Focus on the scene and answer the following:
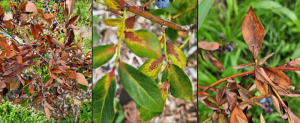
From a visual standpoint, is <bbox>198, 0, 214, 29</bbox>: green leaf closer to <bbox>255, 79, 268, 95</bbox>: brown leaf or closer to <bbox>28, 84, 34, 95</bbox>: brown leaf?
<bbox>255, 79, 268, 95</bbox>: brown leaf

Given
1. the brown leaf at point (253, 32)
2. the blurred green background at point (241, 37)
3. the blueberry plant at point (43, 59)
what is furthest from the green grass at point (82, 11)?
the blurred green background at point (241, 37)

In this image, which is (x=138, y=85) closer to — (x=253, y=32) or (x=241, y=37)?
(x=253, y=32)

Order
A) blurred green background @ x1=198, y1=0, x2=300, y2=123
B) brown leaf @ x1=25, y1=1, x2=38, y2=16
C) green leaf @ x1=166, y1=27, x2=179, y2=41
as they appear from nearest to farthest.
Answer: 1. brown leaf @ x1=25, y1=1, x2=38, y2=16
2. green leaf @ x1=166, y1=27, x2=179, y2=41
3. blurred green background @ x1=198, y1=0, x2=300, y2=123

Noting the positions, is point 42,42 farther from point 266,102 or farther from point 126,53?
point 266,102

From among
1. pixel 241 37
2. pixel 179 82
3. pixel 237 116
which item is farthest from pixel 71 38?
pixel 241 37

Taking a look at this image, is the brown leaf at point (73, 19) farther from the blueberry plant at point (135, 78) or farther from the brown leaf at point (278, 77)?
the brown leaf at point (278, 77)

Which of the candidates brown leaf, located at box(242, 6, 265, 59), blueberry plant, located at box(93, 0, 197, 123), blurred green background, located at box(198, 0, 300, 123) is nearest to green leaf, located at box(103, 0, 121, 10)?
blueberry plant, located at box(93, 0, 197, 123)
